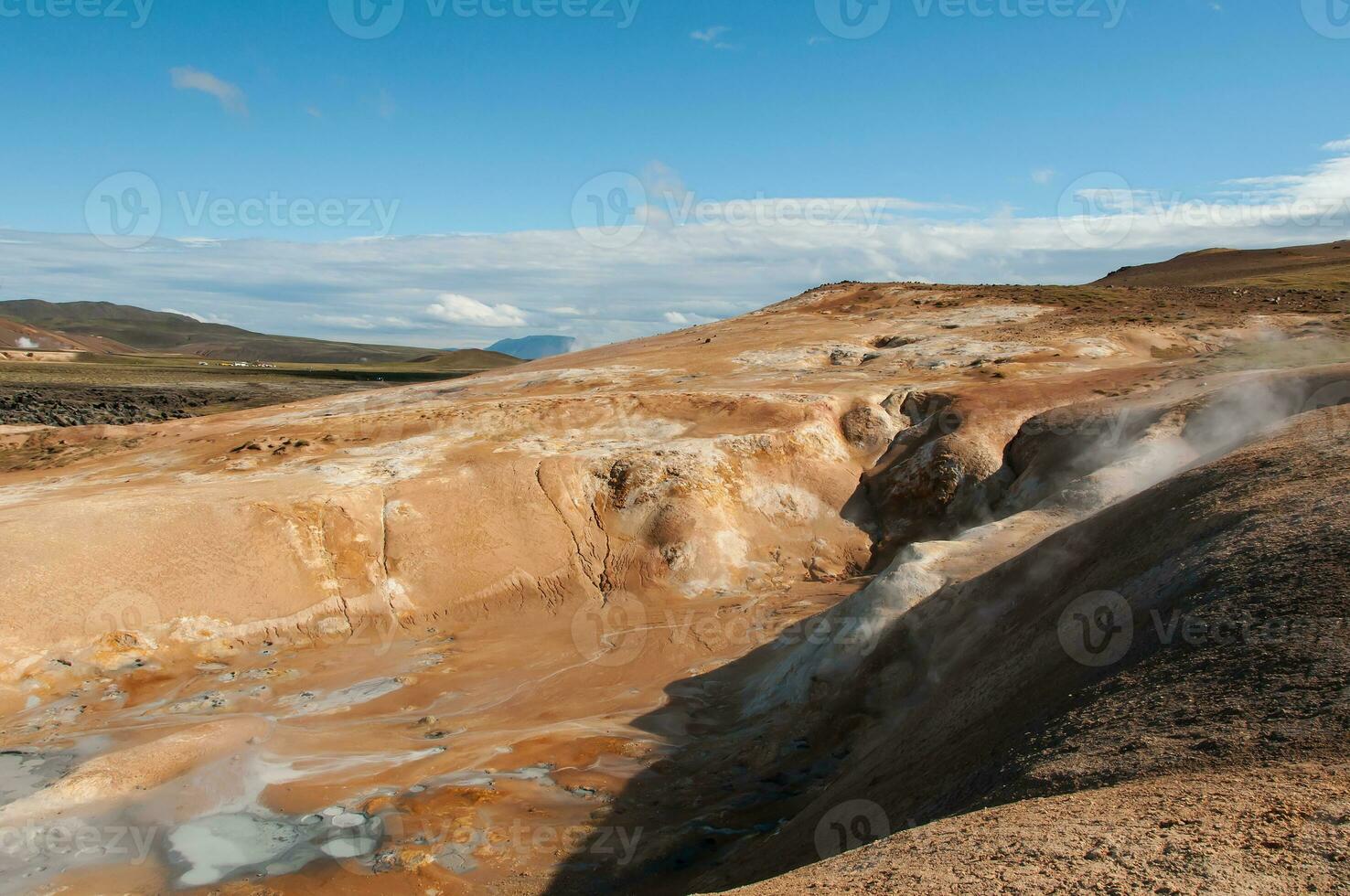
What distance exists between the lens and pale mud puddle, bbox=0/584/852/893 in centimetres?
897

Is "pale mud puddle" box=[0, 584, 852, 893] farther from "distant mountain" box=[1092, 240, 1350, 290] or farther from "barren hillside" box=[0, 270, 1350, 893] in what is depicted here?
"distant mountain" box=[1092, 240, 1350, 290]

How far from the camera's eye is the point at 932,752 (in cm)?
746

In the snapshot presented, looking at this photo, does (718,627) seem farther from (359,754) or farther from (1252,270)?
(1252,270)

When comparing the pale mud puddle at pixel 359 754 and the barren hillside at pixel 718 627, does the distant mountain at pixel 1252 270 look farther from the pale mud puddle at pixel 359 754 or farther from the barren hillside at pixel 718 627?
the pale mud puddle at pixel 359 754

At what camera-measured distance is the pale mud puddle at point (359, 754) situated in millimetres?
8969

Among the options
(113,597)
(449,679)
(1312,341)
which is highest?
(1312,341)

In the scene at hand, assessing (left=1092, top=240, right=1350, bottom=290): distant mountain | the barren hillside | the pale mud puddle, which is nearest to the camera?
the barren hillside

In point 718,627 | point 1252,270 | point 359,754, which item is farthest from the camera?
point 1252,270

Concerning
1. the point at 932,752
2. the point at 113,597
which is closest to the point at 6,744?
the point at 113,597

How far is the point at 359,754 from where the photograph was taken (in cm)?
1180

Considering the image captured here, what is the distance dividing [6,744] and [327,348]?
200 metres

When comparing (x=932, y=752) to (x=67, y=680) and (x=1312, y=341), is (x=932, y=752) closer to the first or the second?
(x=67, y=680)

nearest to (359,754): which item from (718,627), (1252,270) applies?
(718,627)

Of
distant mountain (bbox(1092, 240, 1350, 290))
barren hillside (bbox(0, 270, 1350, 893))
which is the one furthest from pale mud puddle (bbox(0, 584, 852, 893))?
distant mountain (bbox(1092, 240, 1350, 290))
